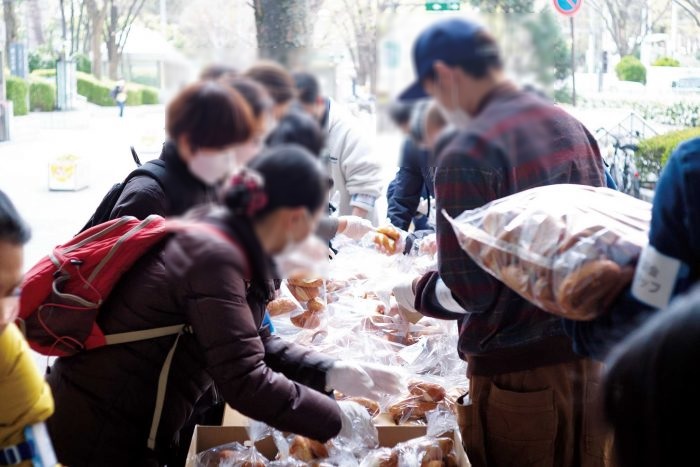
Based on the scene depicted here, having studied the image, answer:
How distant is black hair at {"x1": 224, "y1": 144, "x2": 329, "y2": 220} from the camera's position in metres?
0.70

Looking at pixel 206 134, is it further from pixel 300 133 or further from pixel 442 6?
pixel 442 6

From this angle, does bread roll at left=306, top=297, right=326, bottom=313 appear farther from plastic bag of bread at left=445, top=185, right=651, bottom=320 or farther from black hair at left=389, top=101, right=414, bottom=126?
black hair at left=389, top=101, right=414, bottom=126

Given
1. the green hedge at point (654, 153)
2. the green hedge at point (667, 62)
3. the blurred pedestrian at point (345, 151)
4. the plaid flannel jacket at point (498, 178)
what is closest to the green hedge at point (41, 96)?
the blurred pedestrian at point (345, 151)

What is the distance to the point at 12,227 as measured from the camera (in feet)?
3.73

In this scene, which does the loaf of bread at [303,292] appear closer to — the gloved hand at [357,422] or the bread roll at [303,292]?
the bread roll at [303,292]

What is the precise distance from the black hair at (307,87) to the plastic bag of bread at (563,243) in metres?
0.51

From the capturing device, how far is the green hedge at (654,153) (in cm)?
233

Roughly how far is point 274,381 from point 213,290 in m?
0.24

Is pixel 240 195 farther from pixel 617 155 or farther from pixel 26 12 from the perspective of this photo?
pixel 617 155

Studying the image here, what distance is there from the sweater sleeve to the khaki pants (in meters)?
0.30

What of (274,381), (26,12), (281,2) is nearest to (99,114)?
(26,12)

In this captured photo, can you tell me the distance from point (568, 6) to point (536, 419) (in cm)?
93

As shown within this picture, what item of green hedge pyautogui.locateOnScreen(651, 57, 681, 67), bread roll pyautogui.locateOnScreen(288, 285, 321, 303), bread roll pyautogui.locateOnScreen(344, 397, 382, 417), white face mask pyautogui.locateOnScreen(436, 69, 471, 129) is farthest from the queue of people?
green hedge pyautogui.locateOnScreen(651, 57, 681, 67)

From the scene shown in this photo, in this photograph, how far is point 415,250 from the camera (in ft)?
9.06
